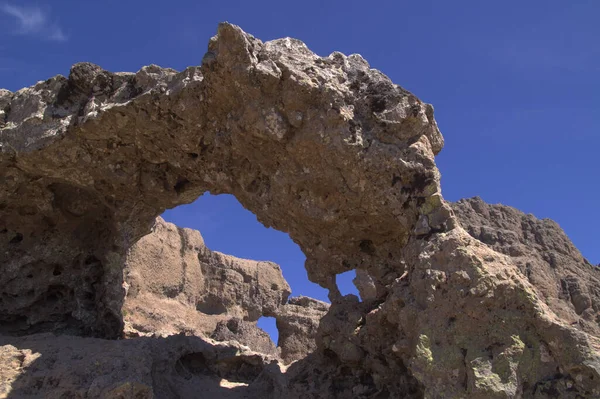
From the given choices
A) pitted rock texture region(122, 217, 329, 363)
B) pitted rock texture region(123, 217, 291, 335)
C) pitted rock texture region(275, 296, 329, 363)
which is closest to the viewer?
pitted rock texture region(275, 296, 329, 363)

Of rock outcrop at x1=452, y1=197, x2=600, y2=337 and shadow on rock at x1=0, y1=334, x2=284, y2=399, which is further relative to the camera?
rock outcrop at x1=452, y1=197, x2=600, y2=337

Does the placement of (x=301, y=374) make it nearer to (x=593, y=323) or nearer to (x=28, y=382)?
(x=28, y=382)

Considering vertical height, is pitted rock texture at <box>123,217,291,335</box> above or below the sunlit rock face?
above

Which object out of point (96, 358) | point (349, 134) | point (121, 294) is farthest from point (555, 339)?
point (121, 294)

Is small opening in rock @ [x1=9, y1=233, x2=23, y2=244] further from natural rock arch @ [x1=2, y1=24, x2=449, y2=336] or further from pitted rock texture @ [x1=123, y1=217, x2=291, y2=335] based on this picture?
pitted rock texture @ [x1=123, y1=217, x2=291, y2=335]

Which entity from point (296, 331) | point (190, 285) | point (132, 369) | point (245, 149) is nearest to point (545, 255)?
point (296, 331)

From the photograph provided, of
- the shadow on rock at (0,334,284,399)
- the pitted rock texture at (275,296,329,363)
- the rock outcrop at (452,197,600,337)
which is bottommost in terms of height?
the shadow on rock at (0,334,284,399)

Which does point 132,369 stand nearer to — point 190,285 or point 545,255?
point 545,255

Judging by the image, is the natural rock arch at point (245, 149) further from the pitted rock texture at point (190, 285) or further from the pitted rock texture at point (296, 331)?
the pitted rock texture at point (190, 285)

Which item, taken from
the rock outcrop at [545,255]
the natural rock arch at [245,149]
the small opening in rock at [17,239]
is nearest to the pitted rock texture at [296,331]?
the rock outcrop at [545,255]

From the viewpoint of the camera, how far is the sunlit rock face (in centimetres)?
641

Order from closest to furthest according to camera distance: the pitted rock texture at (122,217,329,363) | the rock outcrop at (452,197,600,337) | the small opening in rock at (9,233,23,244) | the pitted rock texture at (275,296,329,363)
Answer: the small opening in rock at (9,233,23,244) < the rock outcrop at (452,197,600,337) < the pitted rock texture at (275,296,329,363) < the pitted rock texture at (122,217,329,363)

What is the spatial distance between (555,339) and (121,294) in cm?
821

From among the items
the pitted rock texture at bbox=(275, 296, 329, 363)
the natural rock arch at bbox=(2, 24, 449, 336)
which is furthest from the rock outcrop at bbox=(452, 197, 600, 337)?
the natural rock arch at bbox=(2, 24, 449, 336)
